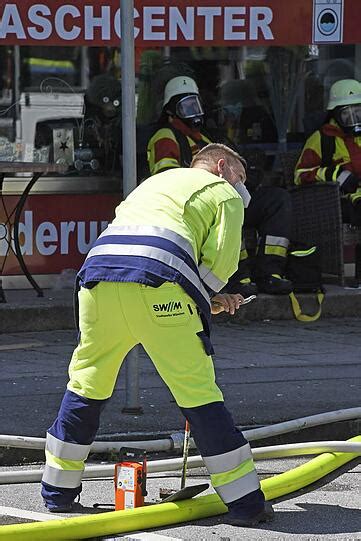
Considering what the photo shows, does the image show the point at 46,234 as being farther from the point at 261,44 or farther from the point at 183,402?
the point at 183,402

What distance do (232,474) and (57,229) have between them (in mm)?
5422

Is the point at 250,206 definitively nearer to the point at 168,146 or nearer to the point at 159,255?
the point at 168,146

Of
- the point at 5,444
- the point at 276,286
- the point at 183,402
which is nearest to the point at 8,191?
the point at 276,286

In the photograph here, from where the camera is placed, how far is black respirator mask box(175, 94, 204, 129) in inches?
412

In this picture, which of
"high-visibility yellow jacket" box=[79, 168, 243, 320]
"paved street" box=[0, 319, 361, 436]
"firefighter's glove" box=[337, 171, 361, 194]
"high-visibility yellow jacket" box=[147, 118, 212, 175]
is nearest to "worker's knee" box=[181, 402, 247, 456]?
"high-visibility yellow jacket" box=[79, 168, 243, 320]

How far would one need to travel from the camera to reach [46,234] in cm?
1062

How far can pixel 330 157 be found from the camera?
1084cm

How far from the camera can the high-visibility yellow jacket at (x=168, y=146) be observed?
33.7 ft

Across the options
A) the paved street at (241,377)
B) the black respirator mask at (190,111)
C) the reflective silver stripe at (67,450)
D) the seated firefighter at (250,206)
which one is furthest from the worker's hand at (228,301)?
the black respirator mask at (190,111)

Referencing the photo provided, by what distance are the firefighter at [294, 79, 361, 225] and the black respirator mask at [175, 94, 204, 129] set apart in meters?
1.00

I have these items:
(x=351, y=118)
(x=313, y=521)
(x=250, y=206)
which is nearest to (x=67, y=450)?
(x=313, y=521)

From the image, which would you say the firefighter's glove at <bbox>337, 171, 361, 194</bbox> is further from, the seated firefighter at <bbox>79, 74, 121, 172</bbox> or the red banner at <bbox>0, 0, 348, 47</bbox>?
the seated firefighter at <bbox>79, 74, 121, 172</bbox>

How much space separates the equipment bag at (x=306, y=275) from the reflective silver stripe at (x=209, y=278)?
15.3ft

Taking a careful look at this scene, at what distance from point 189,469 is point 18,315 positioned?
3.58 metres
